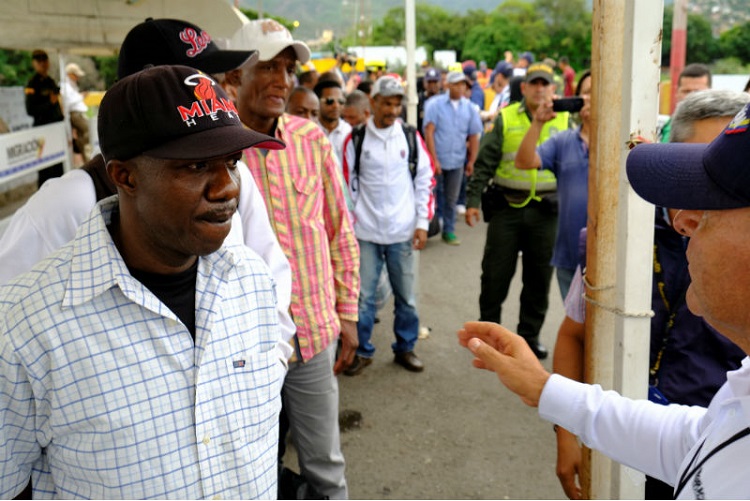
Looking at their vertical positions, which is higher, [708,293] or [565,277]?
[708,293]

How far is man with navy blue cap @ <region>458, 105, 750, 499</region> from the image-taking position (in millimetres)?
1002

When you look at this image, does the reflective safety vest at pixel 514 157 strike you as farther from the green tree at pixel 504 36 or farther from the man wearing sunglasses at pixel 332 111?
the green tree at pixel 504 36

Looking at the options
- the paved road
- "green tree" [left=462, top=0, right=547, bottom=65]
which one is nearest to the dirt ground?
the paved road

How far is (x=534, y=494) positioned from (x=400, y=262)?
6.48ft

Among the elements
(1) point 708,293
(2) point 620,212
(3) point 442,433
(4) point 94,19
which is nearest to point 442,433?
(3) point 442,433

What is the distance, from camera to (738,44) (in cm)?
3080

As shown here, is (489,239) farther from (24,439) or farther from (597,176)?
(24,439)

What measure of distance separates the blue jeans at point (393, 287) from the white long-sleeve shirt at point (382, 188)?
0.34ft

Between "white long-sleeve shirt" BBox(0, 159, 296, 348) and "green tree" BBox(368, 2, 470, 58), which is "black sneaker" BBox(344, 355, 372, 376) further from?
"green tree" BBox(368, 2, 470, 58)

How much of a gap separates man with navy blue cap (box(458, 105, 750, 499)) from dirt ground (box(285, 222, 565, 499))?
227 centimetres

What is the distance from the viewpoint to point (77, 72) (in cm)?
1188

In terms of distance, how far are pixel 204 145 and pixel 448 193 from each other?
7531 mm

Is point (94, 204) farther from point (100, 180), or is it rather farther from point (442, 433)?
point (442, 433)

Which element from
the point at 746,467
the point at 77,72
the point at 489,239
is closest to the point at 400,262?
the point at 489,239
